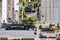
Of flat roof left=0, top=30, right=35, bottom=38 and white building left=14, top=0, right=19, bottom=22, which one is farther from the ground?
white building left=14, top=0, right=19, bottom=22

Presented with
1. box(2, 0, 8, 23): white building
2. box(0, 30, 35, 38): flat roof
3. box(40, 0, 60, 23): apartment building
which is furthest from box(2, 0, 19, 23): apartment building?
box(40, 0, 60, 23): apartment building

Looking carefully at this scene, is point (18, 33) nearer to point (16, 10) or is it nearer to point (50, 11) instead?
point (16, 10)

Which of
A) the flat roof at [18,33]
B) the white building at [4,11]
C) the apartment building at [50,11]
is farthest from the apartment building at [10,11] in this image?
the apartment building at [50,11]

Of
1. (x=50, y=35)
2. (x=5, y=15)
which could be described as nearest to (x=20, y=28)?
(x=5, y=15)

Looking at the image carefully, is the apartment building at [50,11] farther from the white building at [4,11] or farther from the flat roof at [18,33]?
the white building at [4,11]

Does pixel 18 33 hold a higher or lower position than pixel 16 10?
lower

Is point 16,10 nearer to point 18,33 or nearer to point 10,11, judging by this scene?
point 10,11

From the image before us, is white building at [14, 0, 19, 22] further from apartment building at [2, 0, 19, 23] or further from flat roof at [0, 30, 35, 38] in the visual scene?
flat roof at [0, 30, 35, 38]

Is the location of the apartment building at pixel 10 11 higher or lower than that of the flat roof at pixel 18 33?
higher

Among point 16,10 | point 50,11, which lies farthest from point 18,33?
point 50,11
